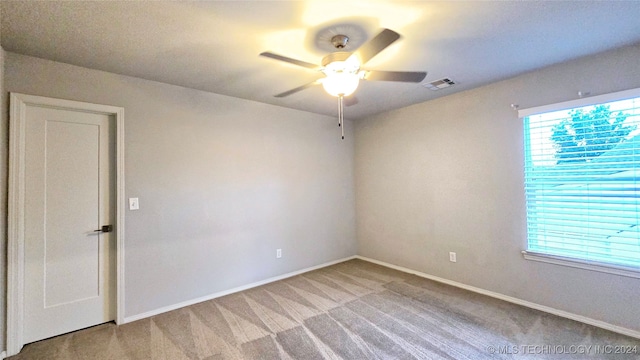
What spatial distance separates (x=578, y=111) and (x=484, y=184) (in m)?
1.07

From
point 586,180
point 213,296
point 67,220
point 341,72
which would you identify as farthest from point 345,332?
point 67,220

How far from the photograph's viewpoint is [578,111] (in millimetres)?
2539

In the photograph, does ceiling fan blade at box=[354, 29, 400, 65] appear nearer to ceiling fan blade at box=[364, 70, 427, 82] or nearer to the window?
ceiling fan blade at box=[364, 70, 427, 82]

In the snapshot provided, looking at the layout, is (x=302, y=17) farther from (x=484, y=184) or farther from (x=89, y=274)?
(x=89, y=274)

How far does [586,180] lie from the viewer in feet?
8.20

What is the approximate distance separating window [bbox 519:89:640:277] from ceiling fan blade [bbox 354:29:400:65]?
83.1 inches

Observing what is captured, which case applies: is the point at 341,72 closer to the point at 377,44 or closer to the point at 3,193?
the point at 377,44

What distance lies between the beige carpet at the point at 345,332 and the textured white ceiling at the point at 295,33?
245cm

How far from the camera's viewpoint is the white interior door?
231cm

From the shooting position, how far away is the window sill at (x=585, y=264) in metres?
2.28

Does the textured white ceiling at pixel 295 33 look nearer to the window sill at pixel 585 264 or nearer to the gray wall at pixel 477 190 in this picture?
the gray wall at pixel 477 190

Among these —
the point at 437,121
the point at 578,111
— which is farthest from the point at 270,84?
the point at 578,111

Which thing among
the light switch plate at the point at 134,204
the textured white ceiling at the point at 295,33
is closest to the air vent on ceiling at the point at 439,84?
the textured white ceiling at the point at 295,33

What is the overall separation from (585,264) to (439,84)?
7.41ft
